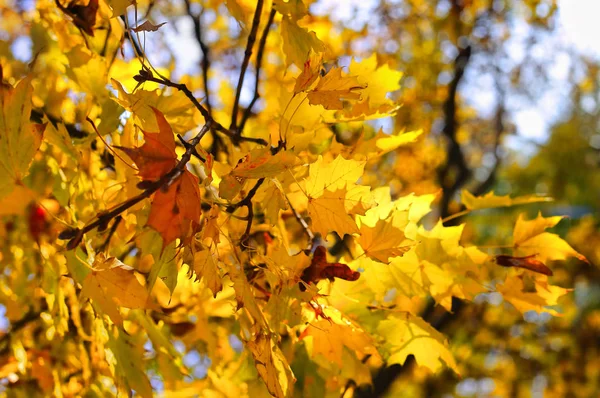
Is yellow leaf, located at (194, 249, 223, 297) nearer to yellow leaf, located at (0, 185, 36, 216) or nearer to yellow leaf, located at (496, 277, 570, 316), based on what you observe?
yellow leaf, located at (0, 185, 36, 216)

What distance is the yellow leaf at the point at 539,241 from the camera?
835 millimetres

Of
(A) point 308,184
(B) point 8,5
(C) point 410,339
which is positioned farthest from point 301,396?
(B) point 8,5

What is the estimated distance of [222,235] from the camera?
0.76 metres

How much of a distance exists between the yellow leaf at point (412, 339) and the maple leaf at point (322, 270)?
145mm

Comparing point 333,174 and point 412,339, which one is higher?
point 333,174

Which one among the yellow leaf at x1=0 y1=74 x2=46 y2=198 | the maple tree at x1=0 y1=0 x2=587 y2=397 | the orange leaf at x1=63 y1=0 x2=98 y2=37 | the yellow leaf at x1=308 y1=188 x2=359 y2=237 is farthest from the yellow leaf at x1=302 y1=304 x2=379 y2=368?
the orange leaf at x1=63 y1=0 x2=98 y2=37

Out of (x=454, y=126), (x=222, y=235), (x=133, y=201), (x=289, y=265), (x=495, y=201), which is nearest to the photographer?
(x=133, y=201)

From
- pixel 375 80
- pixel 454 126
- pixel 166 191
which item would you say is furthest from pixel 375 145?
pixel 454 126

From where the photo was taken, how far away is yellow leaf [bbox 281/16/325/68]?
27.2 inches

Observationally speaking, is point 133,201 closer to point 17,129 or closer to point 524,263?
point 17,129

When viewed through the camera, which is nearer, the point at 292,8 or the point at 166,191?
the point at 166,191

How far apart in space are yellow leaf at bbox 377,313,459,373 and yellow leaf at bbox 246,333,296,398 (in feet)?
0.69

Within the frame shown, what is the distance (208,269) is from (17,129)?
0.72 ft

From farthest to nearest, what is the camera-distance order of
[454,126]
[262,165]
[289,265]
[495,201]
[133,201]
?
[454,126]
[495,201]
[289,265]
[262,165]
[133,201]
